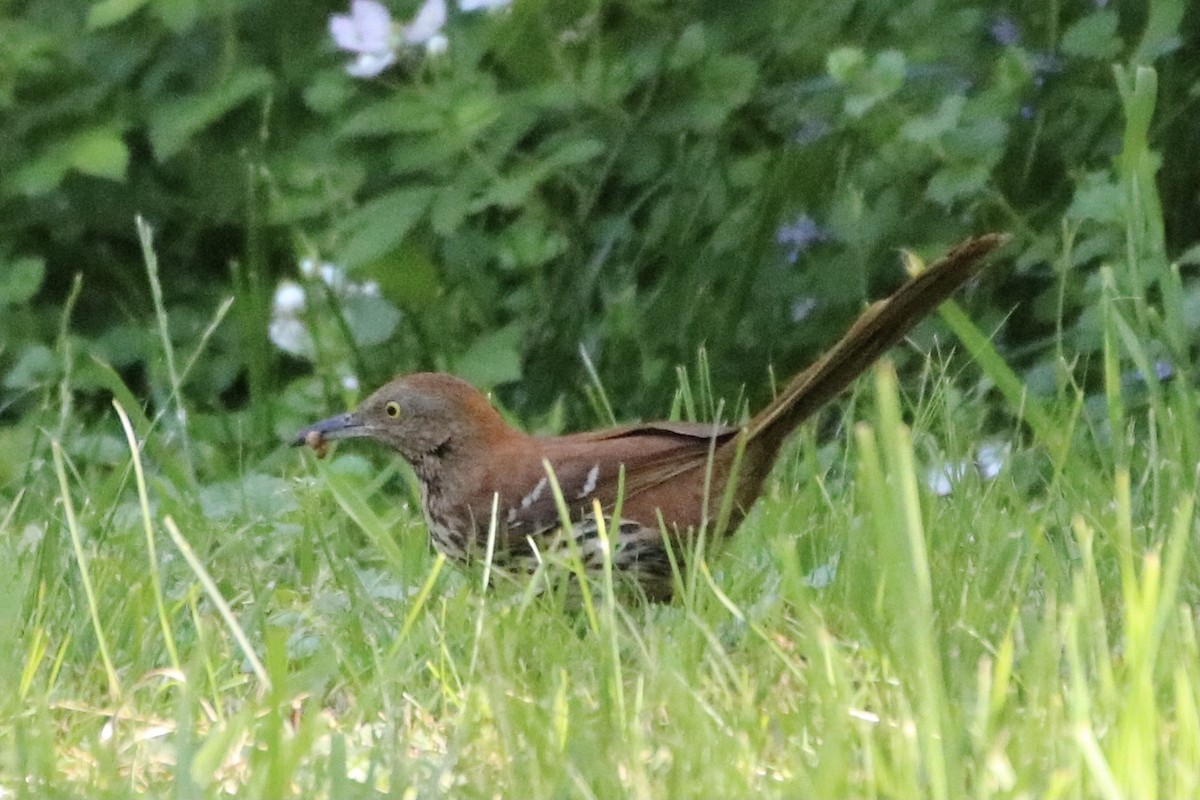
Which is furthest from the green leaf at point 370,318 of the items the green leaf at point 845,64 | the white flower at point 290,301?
the green leaf at point 845,64

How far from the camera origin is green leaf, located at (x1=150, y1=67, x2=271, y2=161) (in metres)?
4.77

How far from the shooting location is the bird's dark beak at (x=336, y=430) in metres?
3.51

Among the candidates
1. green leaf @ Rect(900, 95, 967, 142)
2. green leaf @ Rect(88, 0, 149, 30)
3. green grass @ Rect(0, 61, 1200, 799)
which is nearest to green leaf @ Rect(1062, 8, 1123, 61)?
green leaf @ Rect(900, 95, 967, 142)

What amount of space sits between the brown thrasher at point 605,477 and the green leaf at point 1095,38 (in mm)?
1605

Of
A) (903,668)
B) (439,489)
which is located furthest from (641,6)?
(903,668)

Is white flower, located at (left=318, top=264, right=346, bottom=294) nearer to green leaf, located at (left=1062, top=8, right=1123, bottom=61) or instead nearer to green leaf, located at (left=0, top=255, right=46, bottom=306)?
green leaf, located at (left=0, top=255, right=46, bottom=306)

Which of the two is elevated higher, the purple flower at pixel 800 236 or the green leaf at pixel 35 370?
the purple flower at pixel 800 236

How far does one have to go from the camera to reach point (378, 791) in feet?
6.63

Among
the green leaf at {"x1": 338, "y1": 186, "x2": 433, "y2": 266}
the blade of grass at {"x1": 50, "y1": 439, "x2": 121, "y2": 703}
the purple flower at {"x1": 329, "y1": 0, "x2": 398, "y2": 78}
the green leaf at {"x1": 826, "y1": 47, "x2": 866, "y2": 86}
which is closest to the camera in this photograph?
the blade of grass at {"x1": 50, "y1": 439, "x2": 121, "y2": 703}

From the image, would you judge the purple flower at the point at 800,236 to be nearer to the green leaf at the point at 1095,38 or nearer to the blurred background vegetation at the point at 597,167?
the blurred background vegetation at the point at 597,167

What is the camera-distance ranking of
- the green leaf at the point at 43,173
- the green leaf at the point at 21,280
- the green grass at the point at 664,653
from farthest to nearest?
the green leaf at the point at 21,280, the green leaf at the point at 43,173, the green grass at the point at 664,653

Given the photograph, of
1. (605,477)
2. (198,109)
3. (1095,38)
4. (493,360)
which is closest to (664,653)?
(605,477)

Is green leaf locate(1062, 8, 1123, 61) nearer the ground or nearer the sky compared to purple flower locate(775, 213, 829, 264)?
A: nearer the sky

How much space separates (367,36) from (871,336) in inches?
83.8
